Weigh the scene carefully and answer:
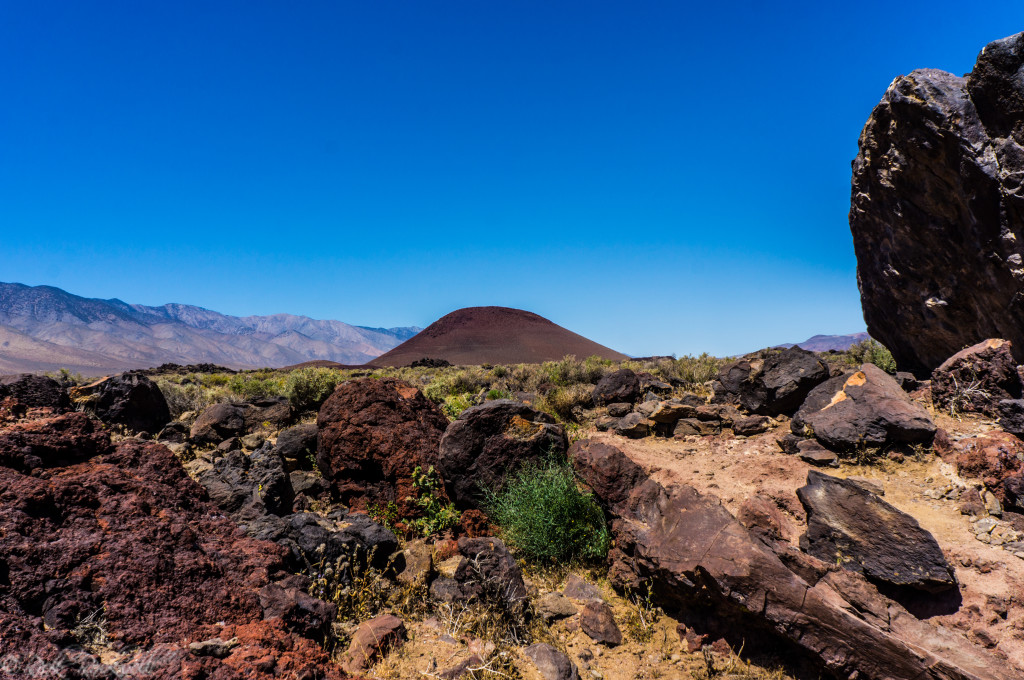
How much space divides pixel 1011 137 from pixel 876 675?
643 cm

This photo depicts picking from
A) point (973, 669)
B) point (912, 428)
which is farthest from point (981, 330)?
point (973, 669)

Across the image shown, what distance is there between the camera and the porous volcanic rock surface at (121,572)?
2.48 m

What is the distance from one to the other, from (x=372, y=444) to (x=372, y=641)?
3.03 metres

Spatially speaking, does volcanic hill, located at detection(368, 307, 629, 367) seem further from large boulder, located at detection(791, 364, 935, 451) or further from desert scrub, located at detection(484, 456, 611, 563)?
desert scrub, located at detection(484, 456, 611, 563)

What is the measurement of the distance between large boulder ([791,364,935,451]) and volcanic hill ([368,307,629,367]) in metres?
59.6

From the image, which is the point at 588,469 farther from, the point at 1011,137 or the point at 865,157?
the point at 865,157

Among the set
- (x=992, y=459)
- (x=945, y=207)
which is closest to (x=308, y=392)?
(x=992, y=459)

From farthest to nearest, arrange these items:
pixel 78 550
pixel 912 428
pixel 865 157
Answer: pixel 865 157, pixel 912 428, pixel 78 550

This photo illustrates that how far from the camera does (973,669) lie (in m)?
3.17

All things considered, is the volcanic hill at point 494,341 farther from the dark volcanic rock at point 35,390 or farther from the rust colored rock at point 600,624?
the rust colored rock at point 600,624

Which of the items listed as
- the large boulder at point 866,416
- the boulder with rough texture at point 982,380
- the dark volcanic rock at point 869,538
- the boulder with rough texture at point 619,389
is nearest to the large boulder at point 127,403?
the boulder with rough texture at point 619,389

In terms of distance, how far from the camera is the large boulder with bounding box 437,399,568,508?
614 cm

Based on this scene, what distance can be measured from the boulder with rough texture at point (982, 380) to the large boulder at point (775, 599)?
145 inches

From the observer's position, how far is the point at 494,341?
A: 78.4 m
